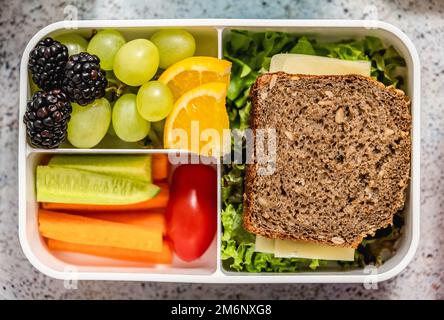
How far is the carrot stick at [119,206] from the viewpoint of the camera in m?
1.46

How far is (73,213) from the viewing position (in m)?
1.47

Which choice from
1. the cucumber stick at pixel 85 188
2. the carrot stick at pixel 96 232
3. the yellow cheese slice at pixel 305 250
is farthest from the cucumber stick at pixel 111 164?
the yellow cheese slice at pixel 305 250

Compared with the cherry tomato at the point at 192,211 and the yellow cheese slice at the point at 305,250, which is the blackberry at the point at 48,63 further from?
the yellow cheese slice at the point at 305,250

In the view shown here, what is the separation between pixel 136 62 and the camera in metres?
1.34

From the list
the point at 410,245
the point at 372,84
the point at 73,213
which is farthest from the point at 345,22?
→ the point at 73,213

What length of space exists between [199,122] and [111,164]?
0.76 feet

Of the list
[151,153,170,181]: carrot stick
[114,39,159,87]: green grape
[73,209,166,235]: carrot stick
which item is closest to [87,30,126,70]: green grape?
[114,39,159,87]: green grape

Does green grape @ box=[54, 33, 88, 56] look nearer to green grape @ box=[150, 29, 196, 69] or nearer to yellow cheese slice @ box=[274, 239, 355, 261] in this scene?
green grape @ box=[150, 29, 196, 69]

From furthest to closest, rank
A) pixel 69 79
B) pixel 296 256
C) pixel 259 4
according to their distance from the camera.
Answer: pixel 259 4
pixel 296 256
pixel 69 79

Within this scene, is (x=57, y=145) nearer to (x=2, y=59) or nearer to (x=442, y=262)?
(x=2, y=59)

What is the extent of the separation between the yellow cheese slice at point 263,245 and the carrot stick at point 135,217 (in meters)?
0.23

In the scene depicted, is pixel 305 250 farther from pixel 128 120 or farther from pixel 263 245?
pixel 128 120

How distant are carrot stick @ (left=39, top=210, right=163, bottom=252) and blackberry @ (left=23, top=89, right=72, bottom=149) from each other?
0.67 ft

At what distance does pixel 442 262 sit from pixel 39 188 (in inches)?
38.9
